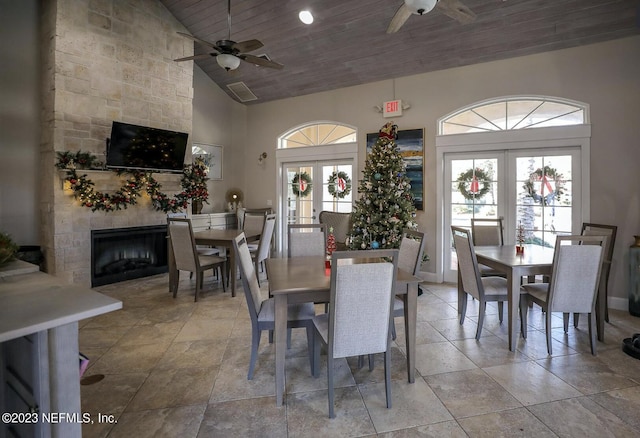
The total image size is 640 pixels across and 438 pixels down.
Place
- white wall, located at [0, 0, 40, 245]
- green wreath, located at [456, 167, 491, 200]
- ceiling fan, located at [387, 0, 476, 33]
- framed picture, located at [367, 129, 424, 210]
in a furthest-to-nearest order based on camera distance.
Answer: framed picture, located at [367, 129, 424, 210]
green wreath, located at [456, 167, 491, 200]
white wall, located at [0, 0, 40, 245]
ceiling fan, located at [387, 0, 476, 33]

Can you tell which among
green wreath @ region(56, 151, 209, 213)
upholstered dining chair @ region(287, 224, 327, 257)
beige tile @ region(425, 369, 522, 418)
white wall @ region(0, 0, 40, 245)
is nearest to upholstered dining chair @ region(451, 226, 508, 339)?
beige tile @ region(425, 369, 522, 418)

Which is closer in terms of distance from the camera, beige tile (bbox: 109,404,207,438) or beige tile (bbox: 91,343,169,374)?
beige tile (bbox: 109,404,207,438)

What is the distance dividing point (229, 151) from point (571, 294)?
246 inches

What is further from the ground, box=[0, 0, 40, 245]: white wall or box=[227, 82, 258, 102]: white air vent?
box=[227, 82, 258, 102]: white air vent

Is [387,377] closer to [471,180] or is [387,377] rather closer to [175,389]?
[175,389]

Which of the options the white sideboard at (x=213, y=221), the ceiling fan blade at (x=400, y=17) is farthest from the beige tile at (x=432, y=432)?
the white sideboard at (x=213, y=221)

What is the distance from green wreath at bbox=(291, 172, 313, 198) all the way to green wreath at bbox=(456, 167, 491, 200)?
2.74 metres

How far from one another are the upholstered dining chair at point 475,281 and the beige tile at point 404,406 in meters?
1.11

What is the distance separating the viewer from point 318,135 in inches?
260

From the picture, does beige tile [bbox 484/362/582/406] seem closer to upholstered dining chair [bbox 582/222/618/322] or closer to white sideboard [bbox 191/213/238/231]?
upholstered dining chair [bbox 582/222/618/322]

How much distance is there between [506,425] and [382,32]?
179 inches

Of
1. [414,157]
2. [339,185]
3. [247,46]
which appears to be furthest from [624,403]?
[339,185]

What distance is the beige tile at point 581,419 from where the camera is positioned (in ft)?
6.45

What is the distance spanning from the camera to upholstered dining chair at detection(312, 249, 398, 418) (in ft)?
6.60
